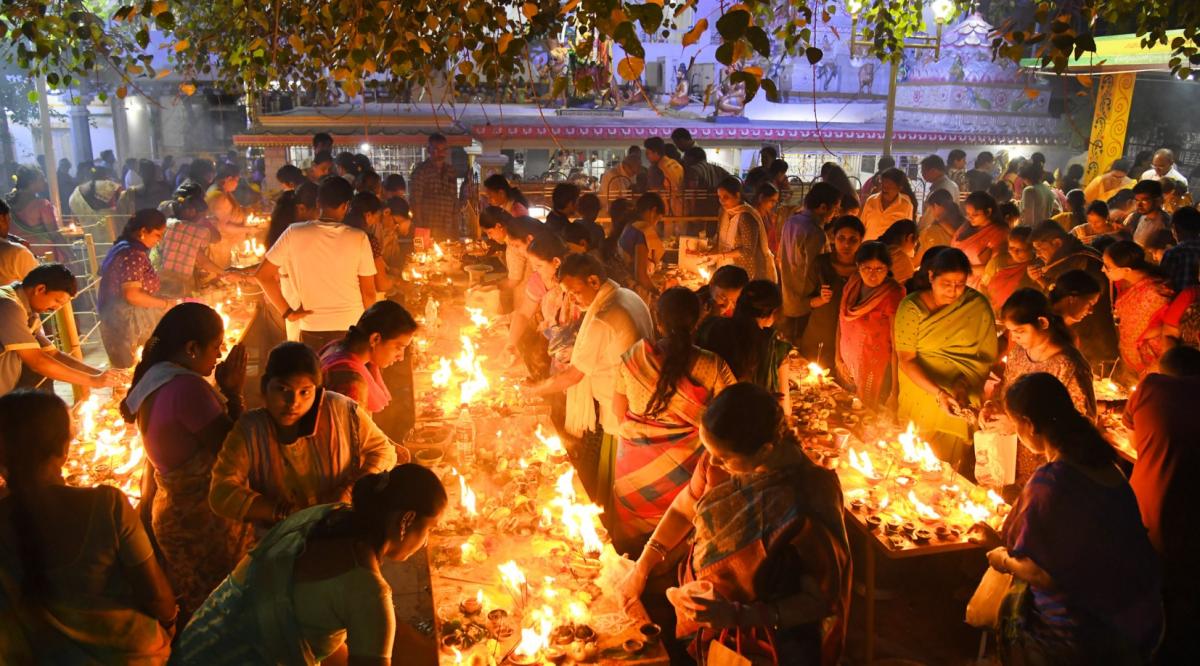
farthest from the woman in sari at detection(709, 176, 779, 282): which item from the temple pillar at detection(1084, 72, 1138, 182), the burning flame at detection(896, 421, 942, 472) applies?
the temple pillar at detection(1084, 72, 1138, 182)

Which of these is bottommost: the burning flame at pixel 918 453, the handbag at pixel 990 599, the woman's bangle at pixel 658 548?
the handbag at pixel 990 599

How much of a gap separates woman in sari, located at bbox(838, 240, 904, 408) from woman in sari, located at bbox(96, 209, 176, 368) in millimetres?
5612

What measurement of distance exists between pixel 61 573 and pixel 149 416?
820 mm

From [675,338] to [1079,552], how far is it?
195 cm

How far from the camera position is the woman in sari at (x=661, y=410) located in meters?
4.19

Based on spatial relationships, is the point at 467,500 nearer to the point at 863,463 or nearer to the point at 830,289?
the point at 863,463

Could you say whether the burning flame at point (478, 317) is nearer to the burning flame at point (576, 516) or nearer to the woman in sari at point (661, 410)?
the woman in sari at point (661, 410)

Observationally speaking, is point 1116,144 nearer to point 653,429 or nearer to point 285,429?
point 653,429

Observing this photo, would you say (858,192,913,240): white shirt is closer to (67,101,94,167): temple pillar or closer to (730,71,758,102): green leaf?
(730,71,758,102): green leaf

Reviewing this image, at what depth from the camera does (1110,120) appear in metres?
14.6

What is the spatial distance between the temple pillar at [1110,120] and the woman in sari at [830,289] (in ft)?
32.2

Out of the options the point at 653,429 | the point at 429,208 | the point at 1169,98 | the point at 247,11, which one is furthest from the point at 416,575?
the point at 1169,98

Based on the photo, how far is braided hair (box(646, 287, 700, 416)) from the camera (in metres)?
4.14

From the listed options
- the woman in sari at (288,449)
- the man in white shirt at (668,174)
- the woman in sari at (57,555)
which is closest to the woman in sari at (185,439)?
the woman in sari at (288,449)
